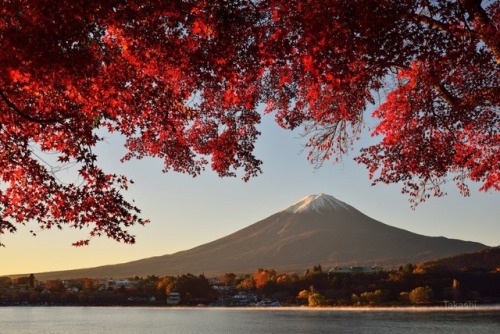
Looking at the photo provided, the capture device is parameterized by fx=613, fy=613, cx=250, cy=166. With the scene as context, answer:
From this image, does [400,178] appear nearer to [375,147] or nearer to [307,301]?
[375,147]

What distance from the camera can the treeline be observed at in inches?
4717

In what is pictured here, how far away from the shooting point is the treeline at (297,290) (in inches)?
4717

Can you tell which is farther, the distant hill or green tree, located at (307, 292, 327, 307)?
the distant hill

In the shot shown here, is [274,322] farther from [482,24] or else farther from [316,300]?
[482,24]

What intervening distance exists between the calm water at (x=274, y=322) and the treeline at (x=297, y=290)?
3.39 m

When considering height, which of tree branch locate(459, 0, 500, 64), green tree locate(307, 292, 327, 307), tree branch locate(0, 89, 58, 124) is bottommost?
green tree locate(307, 292, 327, 307)

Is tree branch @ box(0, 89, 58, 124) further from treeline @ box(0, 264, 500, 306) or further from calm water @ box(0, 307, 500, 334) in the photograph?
treeline @ box(0, 264, 500, 306)

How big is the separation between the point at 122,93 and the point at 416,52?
4.35 meters

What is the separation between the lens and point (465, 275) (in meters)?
125

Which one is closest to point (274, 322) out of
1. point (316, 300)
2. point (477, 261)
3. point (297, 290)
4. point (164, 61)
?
point (316, 300)

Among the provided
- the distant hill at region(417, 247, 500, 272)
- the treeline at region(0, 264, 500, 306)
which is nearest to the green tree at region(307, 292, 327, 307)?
the treeline at region(0, 264, 500, 306)

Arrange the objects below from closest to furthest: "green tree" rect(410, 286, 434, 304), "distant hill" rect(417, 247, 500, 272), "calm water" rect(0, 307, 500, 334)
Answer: "calm water" rect(0, 307, 500, 334) → "green tree" rect(410, 286, 434, 304) → "distant hill" rect(417, 247, 500, 272)

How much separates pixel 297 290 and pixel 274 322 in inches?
1895

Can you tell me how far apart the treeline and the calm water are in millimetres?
3385
